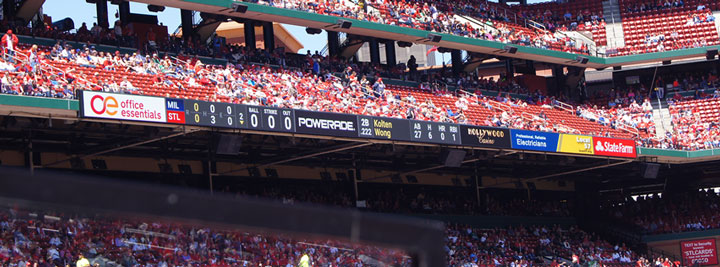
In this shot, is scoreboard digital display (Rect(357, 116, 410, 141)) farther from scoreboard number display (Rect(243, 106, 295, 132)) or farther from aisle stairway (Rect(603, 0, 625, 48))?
aisle stairway (Rect(603, 0, 625, 48))

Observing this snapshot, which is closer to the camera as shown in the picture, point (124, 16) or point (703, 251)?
point (124, 16)

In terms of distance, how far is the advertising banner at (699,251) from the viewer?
38.7 metres

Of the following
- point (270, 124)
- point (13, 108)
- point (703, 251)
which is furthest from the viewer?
point (703, 251)

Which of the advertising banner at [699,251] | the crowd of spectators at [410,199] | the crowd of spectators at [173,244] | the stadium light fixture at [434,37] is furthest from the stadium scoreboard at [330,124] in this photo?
the crowd of spectators at [173,244]

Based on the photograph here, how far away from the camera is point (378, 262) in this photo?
207 centimetres

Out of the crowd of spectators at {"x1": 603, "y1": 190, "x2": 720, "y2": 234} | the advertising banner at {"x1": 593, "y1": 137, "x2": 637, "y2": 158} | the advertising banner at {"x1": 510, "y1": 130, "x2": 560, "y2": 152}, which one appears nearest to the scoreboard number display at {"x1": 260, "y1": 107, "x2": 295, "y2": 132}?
the advertising banner at {"x1": 510, "y1": 130, "x2": 560, "y2": 152}

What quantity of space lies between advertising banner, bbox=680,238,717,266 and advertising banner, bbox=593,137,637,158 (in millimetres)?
7475

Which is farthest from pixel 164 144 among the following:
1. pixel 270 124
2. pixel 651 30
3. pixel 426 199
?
pixel 651 30

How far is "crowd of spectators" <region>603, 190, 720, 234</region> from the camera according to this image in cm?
3928

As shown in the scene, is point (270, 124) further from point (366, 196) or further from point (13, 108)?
point (366, 196)

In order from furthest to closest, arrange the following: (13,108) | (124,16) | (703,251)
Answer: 1. (703,251)
2. (124,16)
3. (13,108)

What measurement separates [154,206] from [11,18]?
A: 28.3 m

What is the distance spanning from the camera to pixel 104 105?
2100 centimetres

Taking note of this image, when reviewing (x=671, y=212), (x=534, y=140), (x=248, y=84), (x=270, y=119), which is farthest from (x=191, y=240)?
(x=671, y=212)
